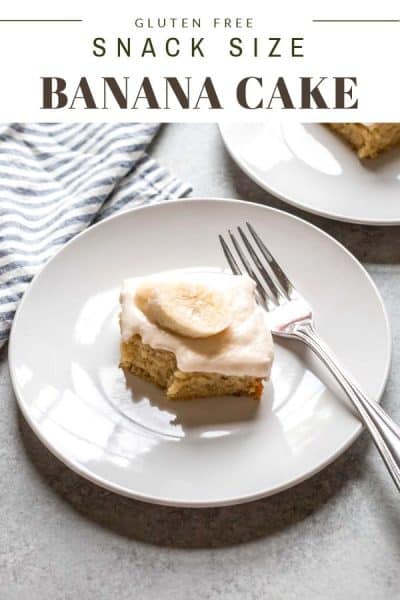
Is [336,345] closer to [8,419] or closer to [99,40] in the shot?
[8,419]

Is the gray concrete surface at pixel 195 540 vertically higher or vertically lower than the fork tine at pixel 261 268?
lower

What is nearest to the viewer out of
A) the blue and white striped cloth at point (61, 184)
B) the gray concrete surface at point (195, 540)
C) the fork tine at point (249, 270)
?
the gray concrete surface at point (195, 540)

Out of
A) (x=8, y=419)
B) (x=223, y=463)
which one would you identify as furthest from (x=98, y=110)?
(x=223, y=463)

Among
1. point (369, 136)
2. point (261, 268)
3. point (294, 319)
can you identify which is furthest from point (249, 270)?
point (369, 136)

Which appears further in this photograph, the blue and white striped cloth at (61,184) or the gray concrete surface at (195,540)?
the blue and white striped cloth at (61,184)

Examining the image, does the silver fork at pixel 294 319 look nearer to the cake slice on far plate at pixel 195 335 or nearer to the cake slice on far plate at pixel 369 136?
the cake slice on far plate at pixel 195 335

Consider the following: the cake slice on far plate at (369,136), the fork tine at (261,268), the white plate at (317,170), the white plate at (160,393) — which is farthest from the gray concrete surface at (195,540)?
the cake slice on far plate at (369,136)

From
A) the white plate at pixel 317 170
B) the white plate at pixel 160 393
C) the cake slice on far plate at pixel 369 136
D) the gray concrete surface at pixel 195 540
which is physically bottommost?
the gray concrete surface at pixel 195 540
